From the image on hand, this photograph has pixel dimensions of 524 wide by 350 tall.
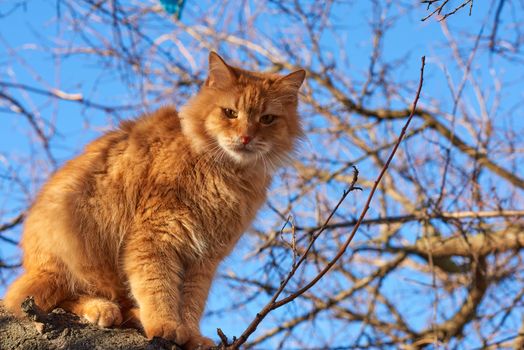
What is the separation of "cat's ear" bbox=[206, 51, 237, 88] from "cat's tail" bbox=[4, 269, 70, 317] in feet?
3.88

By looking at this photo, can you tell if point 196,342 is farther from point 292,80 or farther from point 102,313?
point 292,80

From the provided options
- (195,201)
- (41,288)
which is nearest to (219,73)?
(195,201)

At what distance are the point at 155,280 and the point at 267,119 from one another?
1.00m

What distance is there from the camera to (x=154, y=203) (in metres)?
2.46

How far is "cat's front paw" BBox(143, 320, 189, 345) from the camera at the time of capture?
7.16 feet

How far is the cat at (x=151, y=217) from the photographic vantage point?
235 cm

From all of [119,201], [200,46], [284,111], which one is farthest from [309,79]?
[119,201]

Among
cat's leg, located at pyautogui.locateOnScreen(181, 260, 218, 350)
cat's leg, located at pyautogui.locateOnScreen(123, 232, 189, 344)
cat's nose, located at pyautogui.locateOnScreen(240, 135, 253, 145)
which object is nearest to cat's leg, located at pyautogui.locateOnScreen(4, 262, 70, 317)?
cat's leg, located at pyautogui.locateOnScreen(123, 232, 189, 344)

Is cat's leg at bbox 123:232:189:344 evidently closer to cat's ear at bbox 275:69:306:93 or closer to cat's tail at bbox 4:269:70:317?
cat's tail at bbox 4:269:70:317

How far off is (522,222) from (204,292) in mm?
3018

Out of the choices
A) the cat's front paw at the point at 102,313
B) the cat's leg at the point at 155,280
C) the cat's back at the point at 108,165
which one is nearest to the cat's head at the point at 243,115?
the cat's back at the point at 108,165

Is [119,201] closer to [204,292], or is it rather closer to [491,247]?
[204,292]

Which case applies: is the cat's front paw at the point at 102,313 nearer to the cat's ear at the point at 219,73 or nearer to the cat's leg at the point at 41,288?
the cat's leg at the point at 41,288

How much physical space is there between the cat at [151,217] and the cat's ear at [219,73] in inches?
3.9
